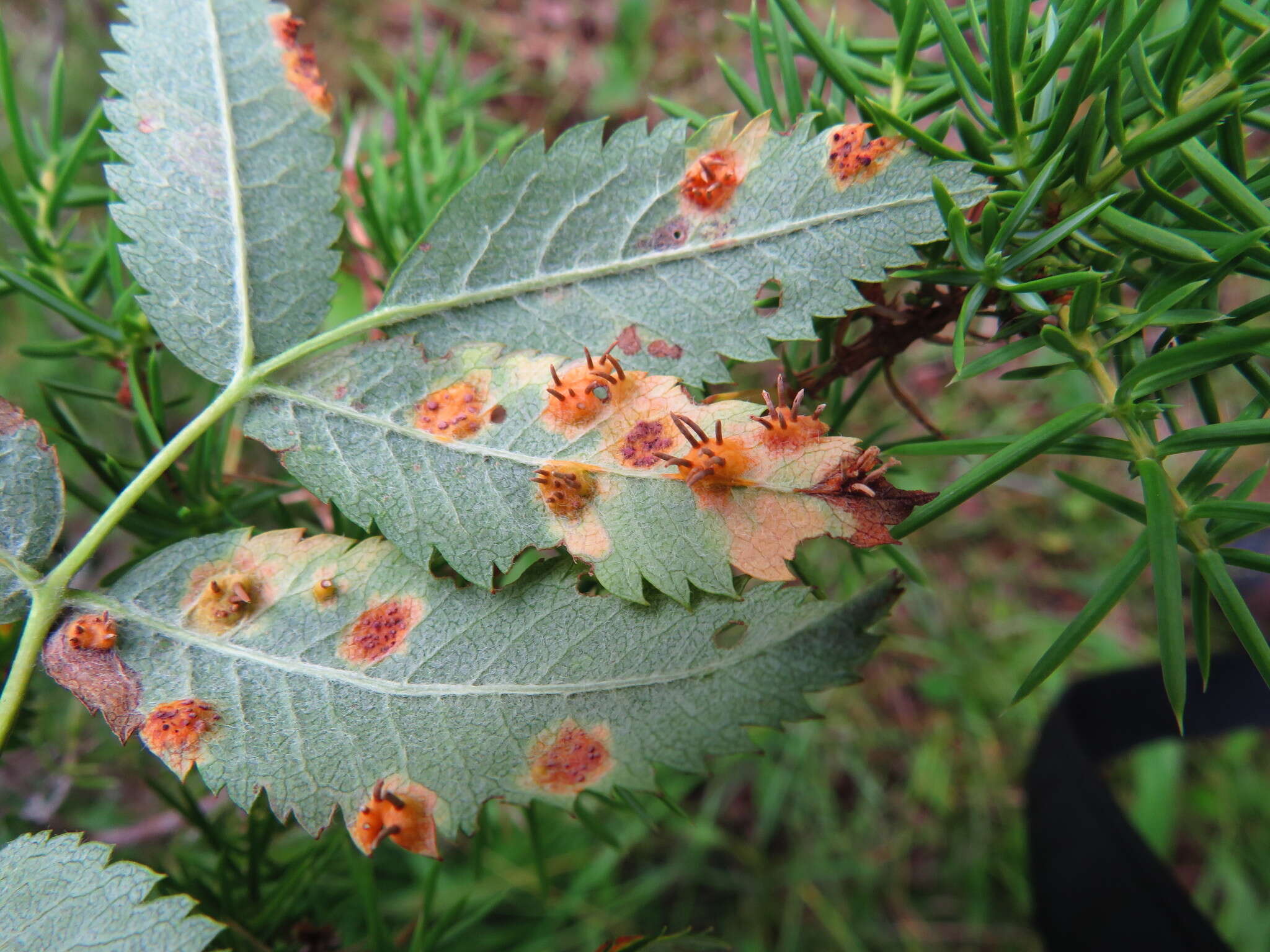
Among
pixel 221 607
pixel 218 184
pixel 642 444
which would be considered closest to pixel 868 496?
pixel 642 444

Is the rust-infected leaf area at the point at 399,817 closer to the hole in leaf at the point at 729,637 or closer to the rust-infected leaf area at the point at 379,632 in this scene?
the rust-infected leaf area at the point at 379,632

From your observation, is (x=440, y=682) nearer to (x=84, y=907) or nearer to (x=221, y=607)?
(x=221, y=607)

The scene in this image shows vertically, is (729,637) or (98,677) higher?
(98,677)

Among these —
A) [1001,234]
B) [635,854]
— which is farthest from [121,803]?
[1001,234]

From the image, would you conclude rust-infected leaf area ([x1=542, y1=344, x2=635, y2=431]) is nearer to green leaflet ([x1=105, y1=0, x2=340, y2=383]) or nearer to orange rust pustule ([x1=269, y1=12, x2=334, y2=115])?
green leaflet ([x1=105, y1=0, x2=340, y2=383])

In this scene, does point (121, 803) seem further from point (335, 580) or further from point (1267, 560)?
point (1267, 560)

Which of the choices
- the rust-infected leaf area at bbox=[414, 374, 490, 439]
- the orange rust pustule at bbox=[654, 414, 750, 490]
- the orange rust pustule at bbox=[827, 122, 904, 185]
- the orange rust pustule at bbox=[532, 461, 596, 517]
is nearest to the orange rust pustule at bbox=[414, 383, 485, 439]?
the rust-infected leaf area at bbox=[414, 374, 490, 439]
